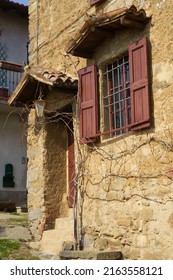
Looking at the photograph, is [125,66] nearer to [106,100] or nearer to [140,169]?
[106,100]

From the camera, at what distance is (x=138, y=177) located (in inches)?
256

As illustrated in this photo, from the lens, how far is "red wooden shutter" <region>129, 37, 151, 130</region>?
252 inches

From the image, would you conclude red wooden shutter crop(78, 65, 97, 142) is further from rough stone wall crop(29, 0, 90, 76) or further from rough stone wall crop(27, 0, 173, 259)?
rough stone wall crop(29, 0, 90, 76)

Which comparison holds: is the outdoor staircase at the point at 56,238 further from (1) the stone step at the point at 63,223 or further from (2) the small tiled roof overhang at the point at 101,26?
(2) the small tiled roof overhang at the point at 101,26

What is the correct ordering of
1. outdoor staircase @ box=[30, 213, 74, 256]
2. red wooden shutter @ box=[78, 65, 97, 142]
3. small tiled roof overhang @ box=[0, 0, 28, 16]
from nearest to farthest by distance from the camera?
red wooden shutter @ box=[78, 65, 97, 142], outdoor staircase @ box=[30, 213, 74, 256], small tiled roof overhang @ box=[0, 0, 28, 16]

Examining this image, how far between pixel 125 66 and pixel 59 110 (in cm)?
210

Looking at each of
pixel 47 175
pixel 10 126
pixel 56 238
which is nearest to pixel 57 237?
pixel 56 238

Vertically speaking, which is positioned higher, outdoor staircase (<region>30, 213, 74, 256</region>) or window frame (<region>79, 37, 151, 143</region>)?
window frame (<region>79, 37, 151, 143</region>)

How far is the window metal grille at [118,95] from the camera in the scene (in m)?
7.05

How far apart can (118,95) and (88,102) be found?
0.57 m

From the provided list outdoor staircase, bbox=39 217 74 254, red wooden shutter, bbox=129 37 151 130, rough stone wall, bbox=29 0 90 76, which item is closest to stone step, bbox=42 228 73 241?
outdoor staircase, bbox=39 217 74 254

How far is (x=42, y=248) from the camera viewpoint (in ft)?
26.9

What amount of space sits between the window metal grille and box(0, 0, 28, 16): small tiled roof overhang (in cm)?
894

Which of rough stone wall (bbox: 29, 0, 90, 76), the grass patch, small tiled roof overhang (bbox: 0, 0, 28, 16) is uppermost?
small tiled roof overhang (bbox: 0, 0, 28, 16)
